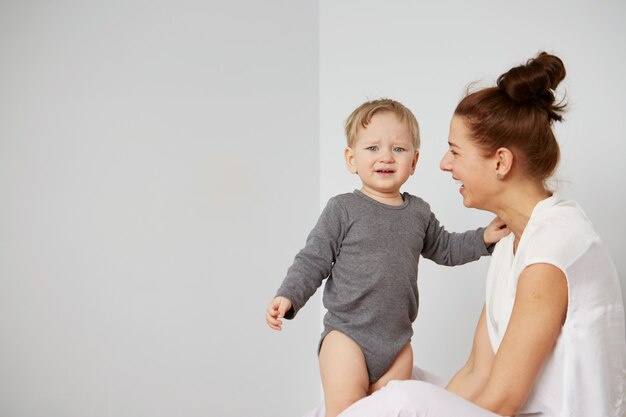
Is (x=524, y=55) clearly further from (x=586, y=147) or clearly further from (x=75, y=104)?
(x=75, y=104)

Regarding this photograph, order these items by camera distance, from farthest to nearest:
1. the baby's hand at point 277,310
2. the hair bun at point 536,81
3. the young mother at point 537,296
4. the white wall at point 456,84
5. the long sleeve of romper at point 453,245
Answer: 1. the white wall at point 456,84
2. the long sleeve of romper at point 453,245
3. the baby's hand at point 277,310
4. the hair bun at point 536,81
5. the young mother at point 537,296

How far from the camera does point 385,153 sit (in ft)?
5.70

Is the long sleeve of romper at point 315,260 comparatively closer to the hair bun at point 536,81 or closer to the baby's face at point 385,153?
the baby's face at point 385,153

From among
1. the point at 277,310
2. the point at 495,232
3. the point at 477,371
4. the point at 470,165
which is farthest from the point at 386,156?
the point at 477,371

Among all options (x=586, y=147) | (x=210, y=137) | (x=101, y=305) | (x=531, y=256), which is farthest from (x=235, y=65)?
Answer: (x=531, y=256)

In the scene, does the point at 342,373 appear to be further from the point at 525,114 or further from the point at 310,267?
the point at 525,114

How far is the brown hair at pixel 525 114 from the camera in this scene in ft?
4.84

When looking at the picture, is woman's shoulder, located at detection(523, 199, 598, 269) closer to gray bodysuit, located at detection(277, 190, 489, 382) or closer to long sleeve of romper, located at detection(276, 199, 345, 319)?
gray bodysuit, located at detection(277, 190, 489, 382)

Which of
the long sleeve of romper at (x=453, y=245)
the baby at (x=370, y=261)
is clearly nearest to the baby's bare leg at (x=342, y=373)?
the baby at (x=370, y=261)

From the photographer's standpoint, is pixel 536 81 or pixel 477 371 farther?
pixel 477 371

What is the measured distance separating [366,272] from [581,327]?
530 mm

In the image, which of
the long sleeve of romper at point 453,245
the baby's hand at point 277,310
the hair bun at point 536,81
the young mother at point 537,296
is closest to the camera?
the young mother at point 537,296

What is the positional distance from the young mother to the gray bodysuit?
0.26 metres

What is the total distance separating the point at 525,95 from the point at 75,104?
5.04 ft
